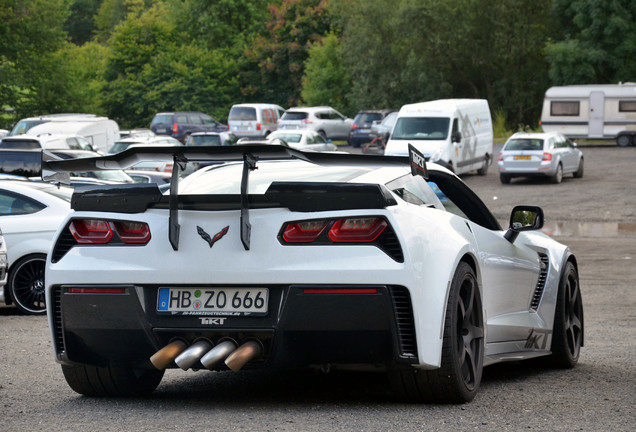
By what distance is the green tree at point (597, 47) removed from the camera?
5997 centimetres

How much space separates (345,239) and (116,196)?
119cm

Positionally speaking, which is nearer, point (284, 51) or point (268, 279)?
point (268, 279)

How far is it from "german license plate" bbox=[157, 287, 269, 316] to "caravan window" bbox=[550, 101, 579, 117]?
49555 millimetres

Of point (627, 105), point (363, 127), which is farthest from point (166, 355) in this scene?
point (363, 127)

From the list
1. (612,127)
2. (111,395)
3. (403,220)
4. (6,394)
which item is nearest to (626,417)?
(403,220)

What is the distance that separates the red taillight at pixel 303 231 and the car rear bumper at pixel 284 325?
229mm

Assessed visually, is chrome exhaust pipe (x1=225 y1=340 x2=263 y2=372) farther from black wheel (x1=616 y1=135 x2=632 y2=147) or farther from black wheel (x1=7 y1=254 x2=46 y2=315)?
black wheel (x1=616 y1=135 x2=632 y2=147)

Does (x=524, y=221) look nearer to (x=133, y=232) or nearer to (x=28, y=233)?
(x=133, y=232)

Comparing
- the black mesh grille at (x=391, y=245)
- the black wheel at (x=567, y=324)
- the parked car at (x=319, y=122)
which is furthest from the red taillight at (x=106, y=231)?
the parked car at (x=319, y=122)

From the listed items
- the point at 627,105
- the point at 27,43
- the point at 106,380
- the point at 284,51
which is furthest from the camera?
the point at 284,51

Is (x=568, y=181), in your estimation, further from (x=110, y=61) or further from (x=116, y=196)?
(x=110, y=61)

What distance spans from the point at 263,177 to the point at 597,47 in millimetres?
57737

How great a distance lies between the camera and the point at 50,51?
63375 millimetres

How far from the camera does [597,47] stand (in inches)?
2409
